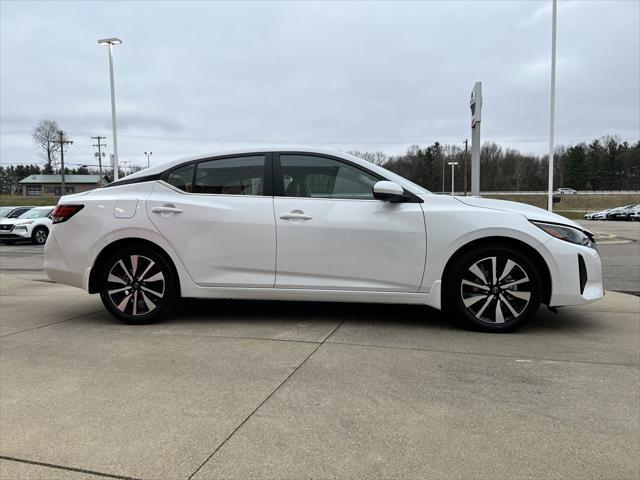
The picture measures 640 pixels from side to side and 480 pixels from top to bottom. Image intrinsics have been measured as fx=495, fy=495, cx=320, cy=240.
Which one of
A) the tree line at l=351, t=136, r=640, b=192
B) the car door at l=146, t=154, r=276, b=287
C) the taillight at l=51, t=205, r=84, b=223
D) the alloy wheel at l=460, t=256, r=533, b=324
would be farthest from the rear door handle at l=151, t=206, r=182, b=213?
the tree line at l=351, t=136, r=640, b=192

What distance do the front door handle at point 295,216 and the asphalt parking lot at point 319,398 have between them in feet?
3.29

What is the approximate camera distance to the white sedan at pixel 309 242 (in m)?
4.25

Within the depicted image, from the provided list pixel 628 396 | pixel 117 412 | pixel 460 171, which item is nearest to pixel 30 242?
pixel 117 412

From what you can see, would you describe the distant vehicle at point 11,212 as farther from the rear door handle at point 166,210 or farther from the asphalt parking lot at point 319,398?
the rear door handle at point 166,210

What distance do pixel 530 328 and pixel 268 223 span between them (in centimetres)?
257

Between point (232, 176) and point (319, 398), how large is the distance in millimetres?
2429

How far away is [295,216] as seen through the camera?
14.5ft

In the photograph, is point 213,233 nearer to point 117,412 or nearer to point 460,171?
point 117,412

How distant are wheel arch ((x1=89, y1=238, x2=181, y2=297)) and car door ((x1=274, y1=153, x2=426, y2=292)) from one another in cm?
102

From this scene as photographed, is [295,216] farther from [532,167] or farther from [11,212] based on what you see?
[532,167]

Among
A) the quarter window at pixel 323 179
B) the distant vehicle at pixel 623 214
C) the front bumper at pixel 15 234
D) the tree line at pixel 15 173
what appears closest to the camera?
the quarter window at pixel 323 179

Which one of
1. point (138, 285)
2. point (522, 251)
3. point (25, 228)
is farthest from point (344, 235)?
point (25, 228)

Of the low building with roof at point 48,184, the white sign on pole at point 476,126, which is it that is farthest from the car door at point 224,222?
the low building with roof at point 48,184

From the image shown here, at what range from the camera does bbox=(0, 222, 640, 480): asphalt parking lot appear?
7.51 feet
